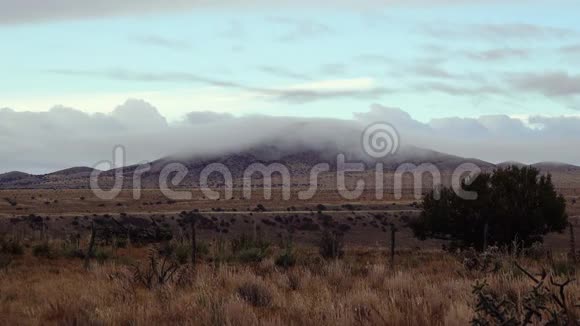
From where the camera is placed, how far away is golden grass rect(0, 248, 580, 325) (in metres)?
8.62

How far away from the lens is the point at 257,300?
10.7 m

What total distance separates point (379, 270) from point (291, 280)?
95.1 inches

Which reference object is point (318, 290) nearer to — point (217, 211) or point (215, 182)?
point (217, 211)

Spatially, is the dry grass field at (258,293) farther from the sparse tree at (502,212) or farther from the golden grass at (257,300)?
the sparse tree at (502,212)

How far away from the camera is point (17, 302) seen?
11.7 m

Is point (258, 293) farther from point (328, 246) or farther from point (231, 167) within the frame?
point (231, 167)

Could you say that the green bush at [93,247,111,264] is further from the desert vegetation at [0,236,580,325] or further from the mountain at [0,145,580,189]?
the mountain at [0,145,580,189]

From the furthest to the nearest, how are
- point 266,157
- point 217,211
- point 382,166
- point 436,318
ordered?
point 266,157
point 382,166
point 217,211
point 436,318

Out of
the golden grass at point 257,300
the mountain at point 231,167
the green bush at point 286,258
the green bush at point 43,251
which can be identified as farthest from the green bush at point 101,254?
the mountain at point 231,167

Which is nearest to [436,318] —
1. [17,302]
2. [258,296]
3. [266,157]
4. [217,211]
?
[258,296]

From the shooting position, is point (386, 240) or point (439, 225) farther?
point (386, 240)

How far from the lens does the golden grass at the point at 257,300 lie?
8.62m

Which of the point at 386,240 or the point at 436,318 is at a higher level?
the point at 436,318

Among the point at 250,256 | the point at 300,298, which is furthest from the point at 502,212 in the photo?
the point at 300,298
